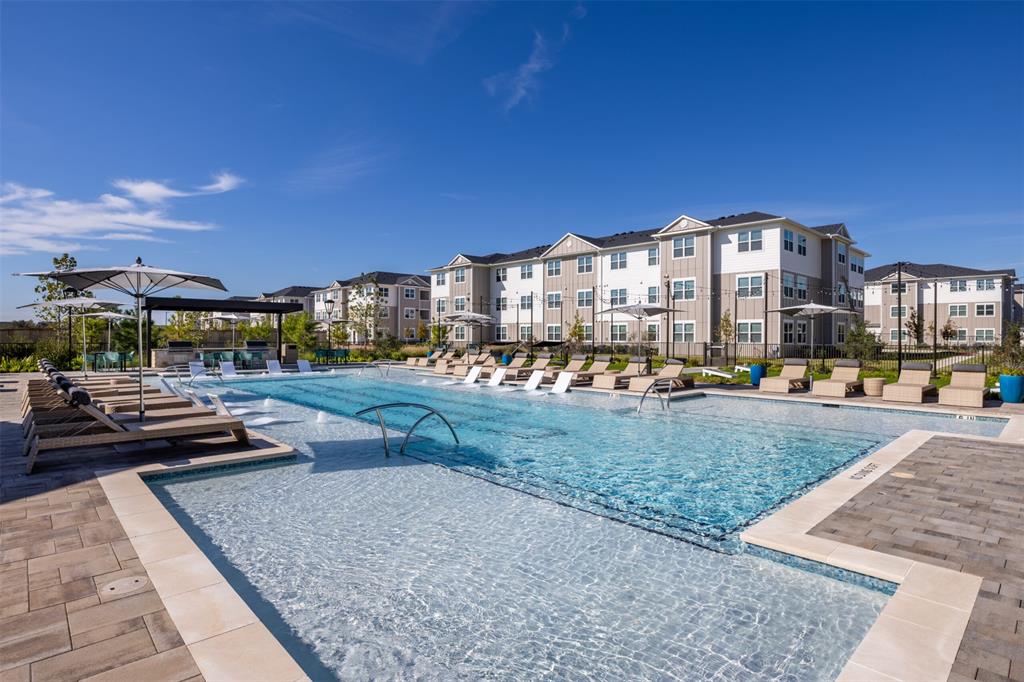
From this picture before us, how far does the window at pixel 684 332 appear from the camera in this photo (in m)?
33.6

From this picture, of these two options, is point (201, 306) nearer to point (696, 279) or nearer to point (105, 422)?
point (105, 422)

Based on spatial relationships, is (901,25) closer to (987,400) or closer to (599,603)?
(987,400)

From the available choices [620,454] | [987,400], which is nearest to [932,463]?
[620,454]

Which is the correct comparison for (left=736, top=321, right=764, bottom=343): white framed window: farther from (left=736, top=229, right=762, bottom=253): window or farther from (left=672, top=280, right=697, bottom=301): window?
(left=736, top=229, right=762, bottom=253): window

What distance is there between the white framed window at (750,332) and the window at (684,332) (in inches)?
110

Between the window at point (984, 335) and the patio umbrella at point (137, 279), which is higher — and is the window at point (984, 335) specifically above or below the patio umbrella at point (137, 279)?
below

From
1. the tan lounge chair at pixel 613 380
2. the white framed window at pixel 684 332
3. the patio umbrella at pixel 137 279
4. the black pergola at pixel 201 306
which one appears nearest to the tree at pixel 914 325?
the white framed window at pixel 684 332

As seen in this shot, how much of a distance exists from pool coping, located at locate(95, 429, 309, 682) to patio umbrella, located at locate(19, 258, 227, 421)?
3619mm

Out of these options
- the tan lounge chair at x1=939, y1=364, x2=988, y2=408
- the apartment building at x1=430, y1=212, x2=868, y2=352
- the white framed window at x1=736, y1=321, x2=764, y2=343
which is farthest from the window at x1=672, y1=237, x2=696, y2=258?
the tan lounge chair at x1=939, y1=364, x2=988, y2=408

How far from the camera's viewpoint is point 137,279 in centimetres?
848

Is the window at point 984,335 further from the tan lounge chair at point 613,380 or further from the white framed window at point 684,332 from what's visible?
the tan lounge chair at point 613,380

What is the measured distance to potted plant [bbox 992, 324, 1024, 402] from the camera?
1275cm

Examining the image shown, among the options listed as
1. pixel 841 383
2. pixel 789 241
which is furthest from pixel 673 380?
pixel 789 241

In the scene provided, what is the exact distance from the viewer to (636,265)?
37156 millimetres
